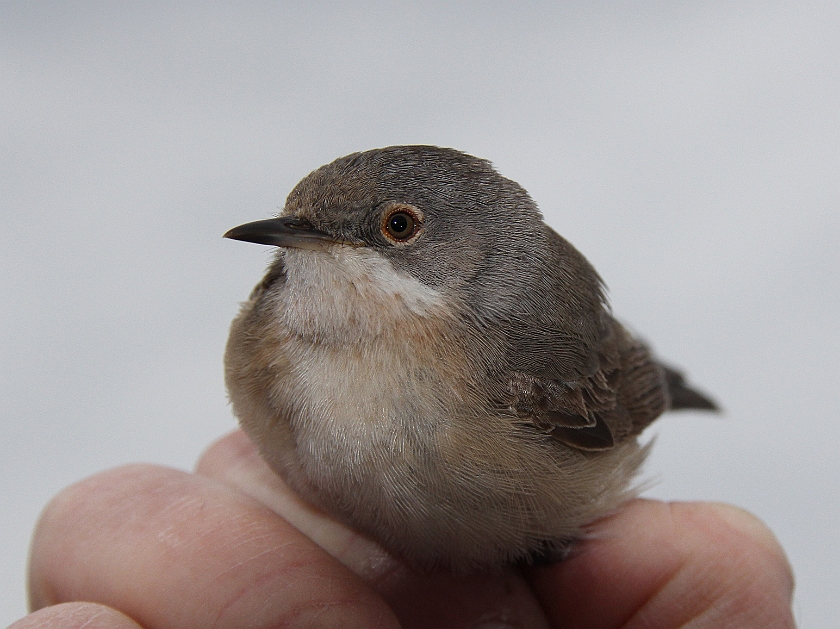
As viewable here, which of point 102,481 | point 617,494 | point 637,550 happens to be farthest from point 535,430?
point 102,481

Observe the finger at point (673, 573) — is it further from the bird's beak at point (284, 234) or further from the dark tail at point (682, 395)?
the bird's beak at point (284, 234)

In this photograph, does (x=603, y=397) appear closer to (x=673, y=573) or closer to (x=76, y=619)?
(x=673, y=573)

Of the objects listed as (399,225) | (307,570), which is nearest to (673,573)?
(307,570)

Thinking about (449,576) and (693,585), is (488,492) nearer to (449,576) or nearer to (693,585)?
(449,576)

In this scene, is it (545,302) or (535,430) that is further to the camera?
(545,302)

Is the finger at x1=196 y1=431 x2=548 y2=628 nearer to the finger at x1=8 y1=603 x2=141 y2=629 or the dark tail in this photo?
the finger at x1=8 y1=603 x2=141 y2=629

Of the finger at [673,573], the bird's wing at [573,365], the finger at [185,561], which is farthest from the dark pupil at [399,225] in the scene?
the finger at [673,573]
